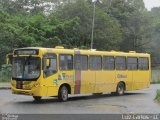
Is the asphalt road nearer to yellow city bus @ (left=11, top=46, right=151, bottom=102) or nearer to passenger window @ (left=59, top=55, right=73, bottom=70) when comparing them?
yellow city bus @ (left=11, top=46, right=151, bottom=102)

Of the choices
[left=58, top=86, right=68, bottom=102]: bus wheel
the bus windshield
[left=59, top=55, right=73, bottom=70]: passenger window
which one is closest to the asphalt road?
[left=58, top=86, right=68, bottom=102]: bus wheel

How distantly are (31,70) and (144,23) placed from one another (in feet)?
189

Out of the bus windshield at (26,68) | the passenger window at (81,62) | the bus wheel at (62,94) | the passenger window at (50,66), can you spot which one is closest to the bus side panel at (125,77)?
the passenger window at (81,62)

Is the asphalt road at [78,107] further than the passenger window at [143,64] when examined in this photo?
No

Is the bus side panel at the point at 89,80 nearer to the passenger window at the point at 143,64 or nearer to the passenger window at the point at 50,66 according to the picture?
the passenger window at the point at 50,66

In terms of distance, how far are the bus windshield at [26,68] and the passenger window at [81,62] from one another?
117 inches

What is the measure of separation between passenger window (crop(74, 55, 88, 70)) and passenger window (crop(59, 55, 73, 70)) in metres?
0.45

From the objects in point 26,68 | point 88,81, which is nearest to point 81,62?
point 88,81

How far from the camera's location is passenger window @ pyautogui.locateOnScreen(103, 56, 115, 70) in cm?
2687

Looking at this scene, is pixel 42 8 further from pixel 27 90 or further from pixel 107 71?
pixel 27 90

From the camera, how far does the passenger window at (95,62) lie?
2561 centimetres

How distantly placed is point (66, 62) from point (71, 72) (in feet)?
2.06

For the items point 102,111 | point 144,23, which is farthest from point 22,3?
point 102,111

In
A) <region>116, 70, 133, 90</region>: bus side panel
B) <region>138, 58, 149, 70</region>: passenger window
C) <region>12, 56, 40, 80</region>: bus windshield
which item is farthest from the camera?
<region>138, 58, 149, 70</region>: passenger window
